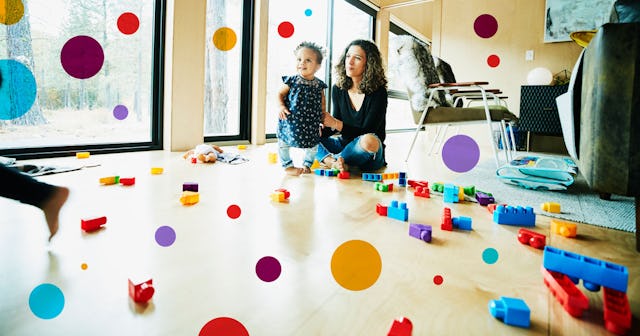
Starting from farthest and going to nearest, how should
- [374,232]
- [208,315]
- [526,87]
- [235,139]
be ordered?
[526,87] < [235,139] < [374,232] < [208,315]

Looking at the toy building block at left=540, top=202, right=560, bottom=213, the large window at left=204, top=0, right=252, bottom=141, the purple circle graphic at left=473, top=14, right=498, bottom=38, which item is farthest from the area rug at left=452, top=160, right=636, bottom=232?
the large window at left=204, top=0, right=252, bottom=141

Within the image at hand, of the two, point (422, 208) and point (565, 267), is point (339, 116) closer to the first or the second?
point (422, 208)

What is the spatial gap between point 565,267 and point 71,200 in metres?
1.33

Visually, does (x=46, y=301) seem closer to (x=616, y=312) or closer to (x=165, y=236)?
(x=165, y=236)

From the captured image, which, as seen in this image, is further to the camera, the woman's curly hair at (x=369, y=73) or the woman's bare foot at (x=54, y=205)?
the woman's curly hair at (x=369, y=73)

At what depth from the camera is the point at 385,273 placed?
0.70 meters

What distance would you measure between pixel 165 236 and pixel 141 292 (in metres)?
0.32

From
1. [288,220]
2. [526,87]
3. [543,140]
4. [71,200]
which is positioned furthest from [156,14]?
[543,140]

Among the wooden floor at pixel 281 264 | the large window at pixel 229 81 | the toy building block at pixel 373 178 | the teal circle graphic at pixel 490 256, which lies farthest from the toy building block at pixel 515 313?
the large window at pixel 229 81

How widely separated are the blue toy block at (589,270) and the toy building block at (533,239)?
227 mm

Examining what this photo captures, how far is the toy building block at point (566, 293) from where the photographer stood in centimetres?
57

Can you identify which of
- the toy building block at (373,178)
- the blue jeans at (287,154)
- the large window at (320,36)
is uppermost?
the large window at (320,36)

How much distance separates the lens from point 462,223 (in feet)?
3.34

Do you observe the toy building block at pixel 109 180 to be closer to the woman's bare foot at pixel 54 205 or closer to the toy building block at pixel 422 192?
the woman's bare foot at pixel 54 205
